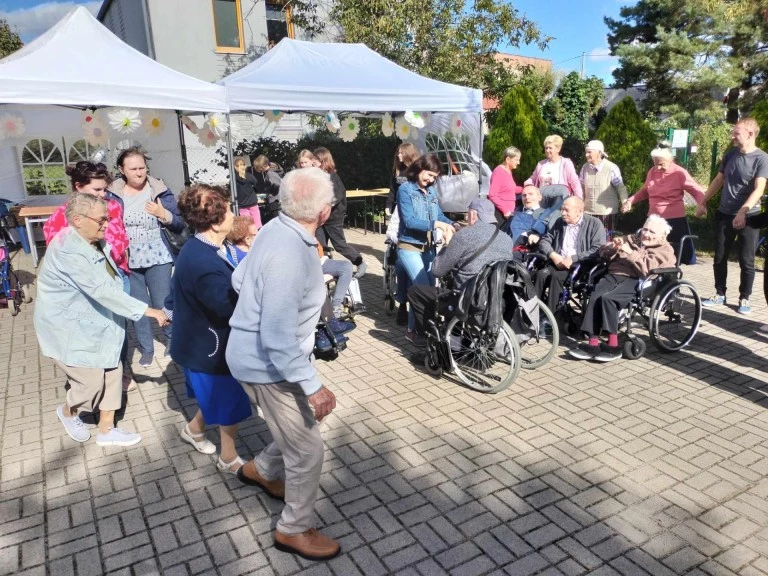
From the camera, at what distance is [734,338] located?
5285mm

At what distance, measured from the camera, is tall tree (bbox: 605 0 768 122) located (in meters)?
20.0

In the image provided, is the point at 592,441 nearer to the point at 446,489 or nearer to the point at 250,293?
the point at 446,489


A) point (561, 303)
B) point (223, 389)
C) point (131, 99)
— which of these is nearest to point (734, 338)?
point (561, 303)

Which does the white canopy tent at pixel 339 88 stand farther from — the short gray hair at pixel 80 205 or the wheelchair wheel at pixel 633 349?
the wheelchair wheel at pixel 633 349

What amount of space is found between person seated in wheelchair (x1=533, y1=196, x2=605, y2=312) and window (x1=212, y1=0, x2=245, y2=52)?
44.4 ft

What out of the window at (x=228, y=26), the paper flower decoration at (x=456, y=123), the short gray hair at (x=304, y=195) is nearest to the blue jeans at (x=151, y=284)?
the short gray hair at (x=304, y=195)

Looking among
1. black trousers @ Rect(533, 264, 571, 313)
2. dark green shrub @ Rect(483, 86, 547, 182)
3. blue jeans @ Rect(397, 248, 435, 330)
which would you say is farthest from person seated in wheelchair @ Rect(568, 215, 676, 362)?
dark green shrub @ Rect(483, 86, 547, 182)

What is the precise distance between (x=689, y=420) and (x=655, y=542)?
1.40 meters

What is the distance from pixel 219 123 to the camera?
22.5 feet

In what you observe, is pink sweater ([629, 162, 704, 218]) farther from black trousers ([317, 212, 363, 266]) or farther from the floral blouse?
the floral blouse

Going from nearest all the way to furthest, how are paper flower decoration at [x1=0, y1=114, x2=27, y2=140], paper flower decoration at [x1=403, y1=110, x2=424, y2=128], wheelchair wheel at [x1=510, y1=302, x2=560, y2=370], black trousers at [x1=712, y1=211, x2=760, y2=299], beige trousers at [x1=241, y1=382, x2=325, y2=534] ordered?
beige trousers at [x1=241, y1=382, x2=325, y2=534] → wheelchair wheel at [x1=510, y1=302, x2=560, y2=370] → black trousers at [x1=712, y1=211, x2=760, y2=299] → paper flower decoration at [x1=0, y1=114, x2=27, y2=140] → paper flower decoration at [x1=403, y1=110, x2=424, y2=128]

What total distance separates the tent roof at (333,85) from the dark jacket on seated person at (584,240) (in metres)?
3.20

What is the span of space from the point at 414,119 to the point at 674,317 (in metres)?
4.74

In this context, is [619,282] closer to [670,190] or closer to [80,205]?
[670,190]
